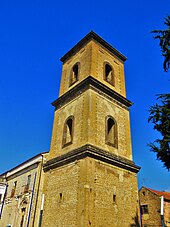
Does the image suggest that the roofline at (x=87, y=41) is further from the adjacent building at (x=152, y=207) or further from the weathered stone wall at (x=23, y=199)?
the adjacent building at (x=152, y=207)

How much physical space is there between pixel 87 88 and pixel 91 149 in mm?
4222

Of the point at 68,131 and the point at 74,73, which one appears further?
the point at 74,73

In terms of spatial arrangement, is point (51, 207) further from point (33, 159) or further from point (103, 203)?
point (33, 159)

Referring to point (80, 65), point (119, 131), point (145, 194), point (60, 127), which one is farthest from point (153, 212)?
point (80, 65)

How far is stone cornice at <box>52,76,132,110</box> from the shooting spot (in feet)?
46.3

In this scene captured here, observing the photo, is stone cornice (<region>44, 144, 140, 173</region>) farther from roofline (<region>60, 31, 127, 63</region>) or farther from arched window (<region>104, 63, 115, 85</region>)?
roofline (<region>60, 31, 127, 63</region>)

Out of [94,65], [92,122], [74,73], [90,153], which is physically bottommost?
[90,153]

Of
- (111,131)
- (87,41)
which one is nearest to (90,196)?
(111,131)

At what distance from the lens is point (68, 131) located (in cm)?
1462

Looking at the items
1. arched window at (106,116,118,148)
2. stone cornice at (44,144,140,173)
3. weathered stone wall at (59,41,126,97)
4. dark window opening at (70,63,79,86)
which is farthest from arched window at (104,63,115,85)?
stone cornice at (44,144,140,173)

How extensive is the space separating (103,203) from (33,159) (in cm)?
889

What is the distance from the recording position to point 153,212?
82.7 ft

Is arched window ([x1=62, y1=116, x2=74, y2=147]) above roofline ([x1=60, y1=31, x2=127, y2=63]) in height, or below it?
below

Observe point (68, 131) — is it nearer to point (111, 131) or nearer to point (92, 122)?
point (92, 122)
